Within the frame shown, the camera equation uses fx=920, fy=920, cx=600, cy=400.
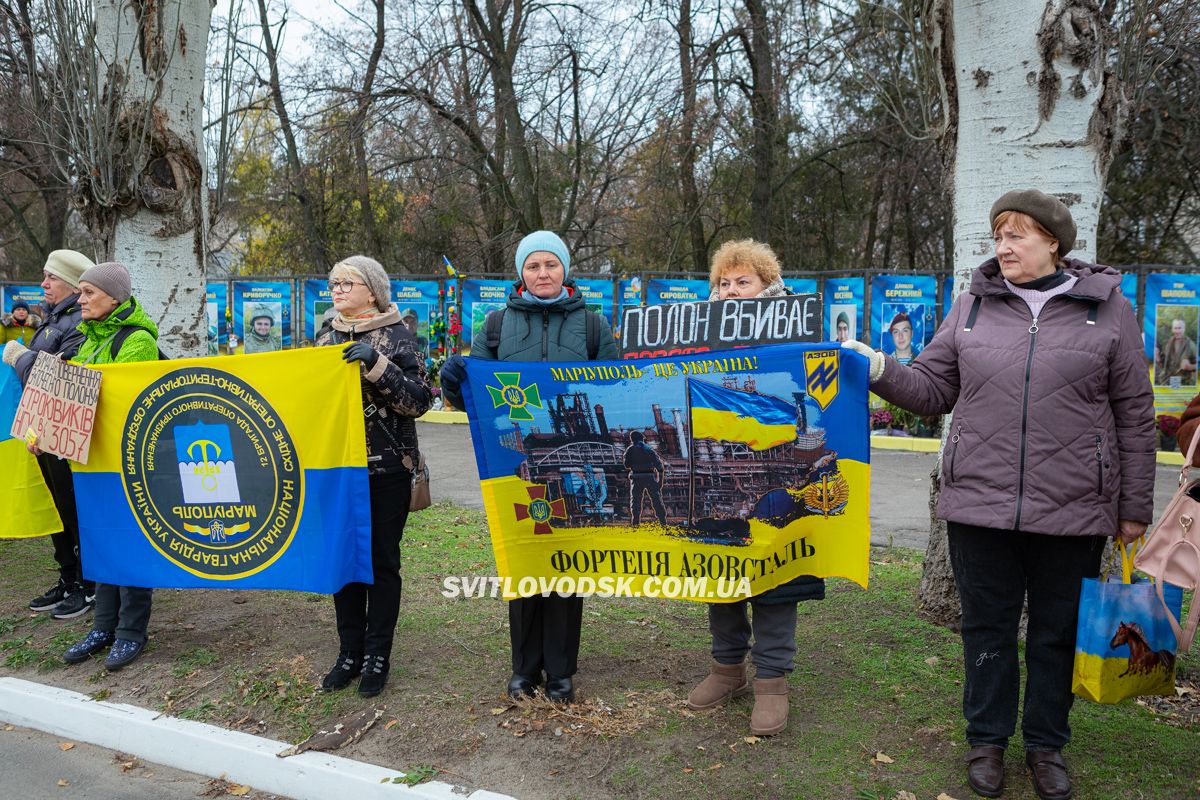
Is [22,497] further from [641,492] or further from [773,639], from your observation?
[773,639]

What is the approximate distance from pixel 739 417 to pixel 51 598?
4.52 m

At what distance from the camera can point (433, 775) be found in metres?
3.47

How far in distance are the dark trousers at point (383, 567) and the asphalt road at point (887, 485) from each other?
425cm

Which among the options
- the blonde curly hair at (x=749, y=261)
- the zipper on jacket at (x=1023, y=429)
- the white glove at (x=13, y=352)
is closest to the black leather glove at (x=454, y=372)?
the blonde curly hair at (x=749, y=261)

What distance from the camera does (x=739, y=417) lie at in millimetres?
3609

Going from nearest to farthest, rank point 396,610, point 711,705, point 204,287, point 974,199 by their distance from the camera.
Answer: point 711,705 < point 396,610 < point 974,199 < point 204,287

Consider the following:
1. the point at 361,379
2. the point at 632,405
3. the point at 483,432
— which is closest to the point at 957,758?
the point at 632,405

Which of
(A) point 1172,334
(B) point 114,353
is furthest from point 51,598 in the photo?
(A) point 1172,334

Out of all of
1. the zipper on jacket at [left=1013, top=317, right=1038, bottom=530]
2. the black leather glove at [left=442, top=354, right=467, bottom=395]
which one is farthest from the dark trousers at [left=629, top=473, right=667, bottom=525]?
the zipper on jacket at [left=1013, top=317, right=1038, bottom=530]

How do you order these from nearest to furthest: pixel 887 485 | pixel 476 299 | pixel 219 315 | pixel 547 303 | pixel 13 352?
pixel 547 303
pixel 13 352
pixel 887 485
pixel 476 299
pixel 219 315

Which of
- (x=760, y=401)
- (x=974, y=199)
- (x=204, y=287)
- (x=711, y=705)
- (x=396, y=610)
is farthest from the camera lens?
(x=204, y=287)

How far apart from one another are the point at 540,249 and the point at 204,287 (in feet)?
12.7

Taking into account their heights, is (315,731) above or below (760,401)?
below

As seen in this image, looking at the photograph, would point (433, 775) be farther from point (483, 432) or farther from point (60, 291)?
point (60, 291)
